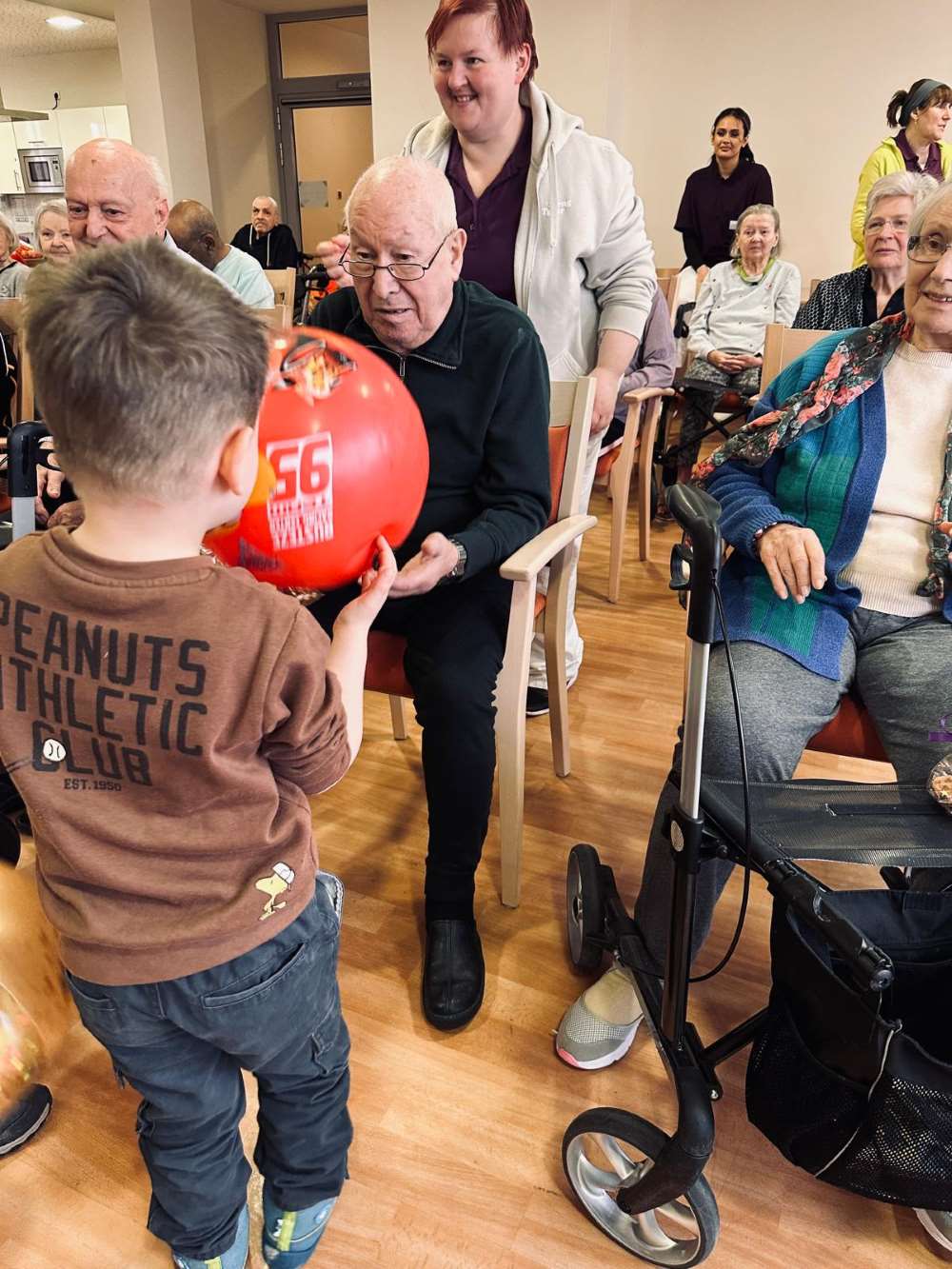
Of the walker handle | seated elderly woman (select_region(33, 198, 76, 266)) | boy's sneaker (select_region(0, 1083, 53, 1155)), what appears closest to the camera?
the walker handle

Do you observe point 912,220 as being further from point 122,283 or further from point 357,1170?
point 357,1170

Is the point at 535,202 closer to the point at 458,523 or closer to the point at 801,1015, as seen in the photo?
the point at 458,523

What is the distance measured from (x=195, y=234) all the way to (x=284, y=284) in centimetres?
68

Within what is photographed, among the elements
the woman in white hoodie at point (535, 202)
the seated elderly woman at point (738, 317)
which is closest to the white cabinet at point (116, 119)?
the seated elderly woman at point (738, 317)

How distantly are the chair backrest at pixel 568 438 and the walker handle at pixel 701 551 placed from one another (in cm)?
79

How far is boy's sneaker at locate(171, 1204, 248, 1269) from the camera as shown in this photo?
0.95 m

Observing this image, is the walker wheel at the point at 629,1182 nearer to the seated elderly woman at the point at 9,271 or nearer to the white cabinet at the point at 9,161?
the seated elderly woman at the point at 9,271

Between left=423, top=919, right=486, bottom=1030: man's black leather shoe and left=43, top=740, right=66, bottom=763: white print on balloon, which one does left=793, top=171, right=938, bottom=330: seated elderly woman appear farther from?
left=43, top=740, right=66, bottom=763: white print on balloon

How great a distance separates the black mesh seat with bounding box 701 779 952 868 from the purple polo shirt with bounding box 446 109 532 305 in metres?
1.26

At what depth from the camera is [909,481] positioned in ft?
4.42

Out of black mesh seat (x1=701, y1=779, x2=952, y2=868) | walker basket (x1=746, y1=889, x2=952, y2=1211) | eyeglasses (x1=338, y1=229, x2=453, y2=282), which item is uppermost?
eyeglasses (x1=338, y1=229, x2=453, y2=282)

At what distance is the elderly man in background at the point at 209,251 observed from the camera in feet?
9.18

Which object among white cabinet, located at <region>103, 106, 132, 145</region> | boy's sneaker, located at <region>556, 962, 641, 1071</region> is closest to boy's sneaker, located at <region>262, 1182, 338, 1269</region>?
boy's sneaker, located at <region>556, 962, 641, 1071</region>

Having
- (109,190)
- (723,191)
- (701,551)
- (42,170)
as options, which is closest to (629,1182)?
(701,551)
